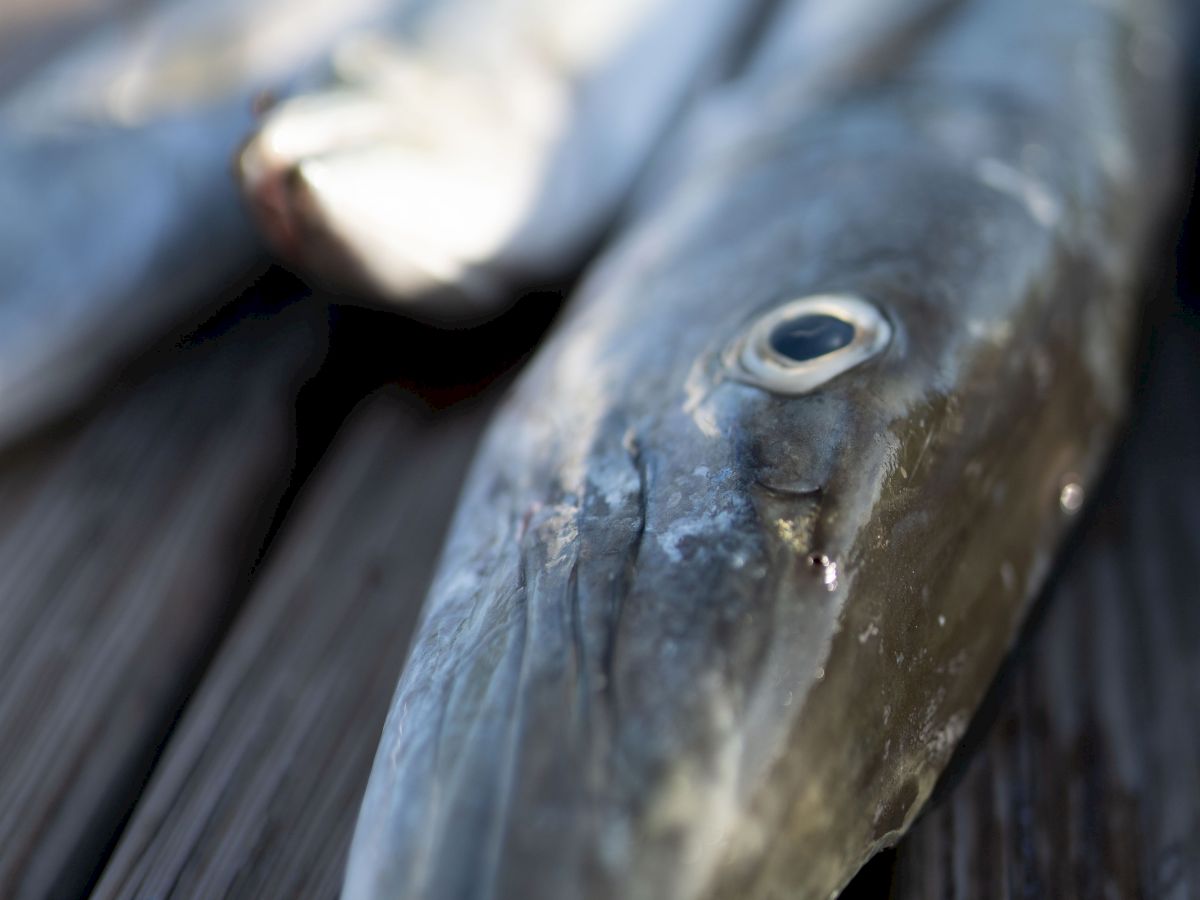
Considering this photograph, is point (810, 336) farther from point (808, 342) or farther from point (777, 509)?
point (777, 509)

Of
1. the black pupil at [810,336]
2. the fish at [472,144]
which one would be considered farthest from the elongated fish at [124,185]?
the black pupil at [810,336]

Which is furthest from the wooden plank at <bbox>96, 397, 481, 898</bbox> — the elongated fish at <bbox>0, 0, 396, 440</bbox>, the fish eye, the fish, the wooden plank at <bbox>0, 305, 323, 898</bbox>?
the fish eye

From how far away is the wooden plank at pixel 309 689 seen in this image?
0.98 m

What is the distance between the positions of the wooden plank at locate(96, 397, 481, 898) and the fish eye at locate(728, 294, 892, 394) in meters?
0.51

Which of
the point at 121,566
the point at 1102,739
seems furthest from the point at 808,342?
the point at 121,566

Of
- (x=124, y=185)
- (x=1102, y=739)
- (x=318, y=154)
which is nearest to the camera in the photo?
(x=1102, y=739)

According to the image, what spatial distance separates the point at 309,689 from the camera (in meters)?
1.13

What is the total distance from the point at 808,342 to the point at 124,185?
1.06 metres

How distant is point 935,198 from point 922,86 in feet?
0.95

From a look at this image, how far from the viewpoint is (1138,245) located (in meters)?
1.27

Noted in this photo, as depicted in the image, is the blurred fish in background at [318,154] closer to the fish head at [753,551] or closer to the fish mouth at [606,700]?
the fish head at [753,551]

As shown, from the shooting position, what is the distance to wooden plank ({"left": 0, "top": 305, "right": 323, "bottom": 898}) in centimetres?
107

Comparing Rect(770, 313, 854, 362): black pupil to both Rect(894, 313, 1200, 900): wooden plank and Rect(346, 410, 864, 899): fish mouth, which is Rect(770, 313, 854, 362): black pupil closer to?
Rect(346, 410, 864, 899): fish mouth

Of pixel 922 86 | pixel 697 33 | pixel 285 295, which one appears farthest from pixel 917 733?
pixel 697 33
